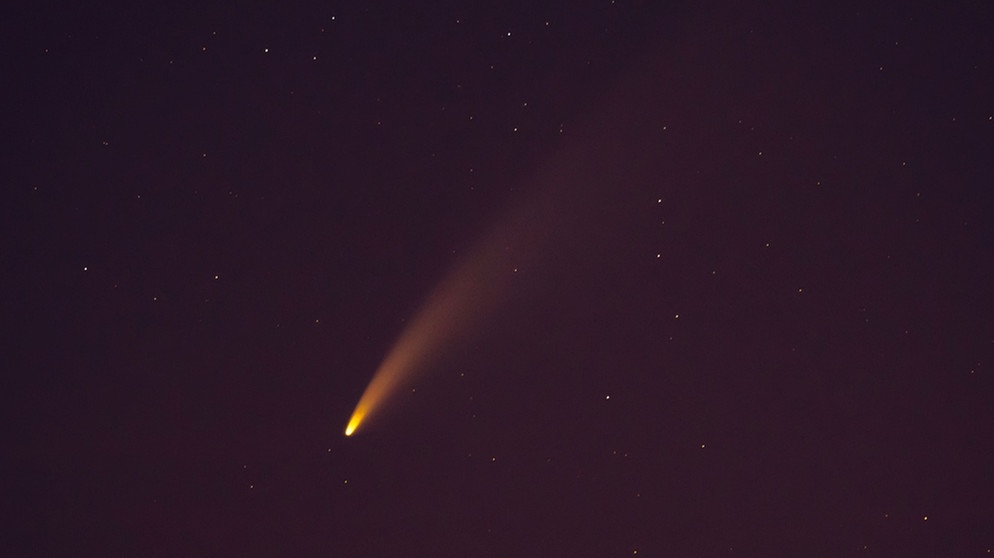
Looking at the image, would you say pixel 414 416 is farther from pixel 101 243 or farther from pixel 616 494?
pixel 101 243

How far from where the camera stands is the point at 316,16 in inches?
63.2

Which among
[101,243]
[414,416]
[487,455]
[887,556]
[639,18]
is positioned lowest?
[887,556]

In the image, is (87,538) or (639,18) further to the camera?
(639,18)

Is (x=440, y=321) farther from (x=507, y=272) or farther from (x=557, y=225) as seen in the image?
(x=557, y=225)

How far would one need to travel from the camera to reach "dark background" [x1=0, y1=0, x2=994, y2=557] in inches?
61.0

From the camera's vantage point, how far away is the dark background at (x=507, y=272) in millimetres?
1549

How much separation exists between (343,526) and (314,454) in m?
0.13

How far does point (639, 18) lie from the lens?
1.63m

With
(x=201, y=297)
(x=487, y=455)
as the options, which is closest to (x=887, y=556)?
(x=487, y=455)

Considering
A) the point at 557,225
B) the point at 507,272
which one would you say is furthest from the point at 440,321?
the point at 557,225

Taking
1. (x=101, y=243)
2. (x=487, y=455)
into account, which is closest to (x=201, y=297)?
(x=101, y=243)

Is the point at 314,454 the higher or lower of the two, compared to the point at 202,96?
lower

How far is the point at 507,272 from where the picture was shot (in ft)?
5.31

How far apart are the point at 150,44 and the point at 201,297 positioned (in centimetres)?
44
